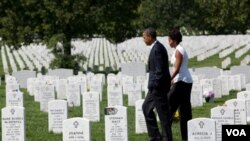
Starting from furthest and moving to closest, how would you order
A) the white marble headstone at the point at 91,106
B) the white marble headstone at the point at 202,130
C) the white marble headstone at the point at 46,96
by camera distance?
1. the white marble headstone at the point at 46,96
2. the white marble headstone at the point at 91,106
3. the white marble headstone at the point at 202,130

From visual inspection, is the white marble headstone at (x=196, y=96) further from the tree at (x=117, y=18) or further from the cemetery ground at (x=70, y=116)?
the tree at (x=117, y=18)

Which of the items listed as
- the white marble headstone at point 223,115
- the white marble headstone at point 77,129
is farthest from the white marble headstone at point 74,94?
the white marble headstone at point 77,129

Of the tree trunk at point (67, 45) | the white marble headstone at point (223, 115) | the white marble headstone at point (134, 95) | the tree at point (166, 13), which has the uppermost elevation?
the tree at point (166, 13)

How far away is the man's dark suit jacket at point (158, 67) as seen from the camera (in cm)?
1323

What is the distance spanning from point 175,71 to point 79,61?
2014 cm

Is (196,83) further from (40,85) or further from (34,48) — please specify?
(34,48)

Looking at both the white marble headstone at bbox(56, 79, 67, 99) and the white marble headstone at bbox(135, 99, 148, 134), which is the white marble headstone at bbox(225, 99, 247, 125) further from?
the white marble headstone at bbox(56, 79, 67, 99)

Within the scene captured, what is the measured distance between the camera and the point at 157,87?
1332cm

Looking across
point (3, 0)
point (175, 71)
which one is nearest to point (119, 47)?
point (3, 0)

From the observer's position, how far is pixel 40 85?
2119 cm

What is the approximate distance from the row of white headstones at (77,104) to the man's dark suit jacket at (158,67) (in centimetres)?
74

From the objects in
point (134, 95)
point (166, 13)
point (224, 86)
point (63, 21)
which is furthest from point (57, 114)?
point (166, 13)

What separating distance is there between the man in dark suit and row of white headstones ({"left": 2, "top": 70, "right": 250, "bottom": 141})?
49 centimetres

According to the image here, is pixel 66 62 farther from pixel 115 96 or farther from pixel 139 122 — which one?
pixel 139 122
